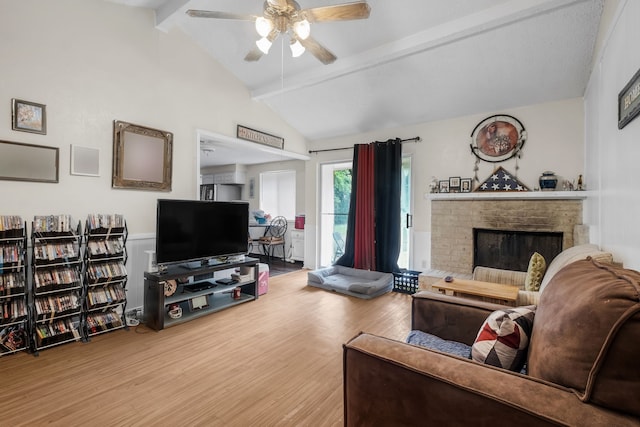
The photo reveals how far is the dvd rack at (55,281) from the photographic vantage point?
2426 millimetres

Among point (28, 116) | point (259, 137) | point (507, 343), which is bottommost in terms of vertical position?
point (507, 343)

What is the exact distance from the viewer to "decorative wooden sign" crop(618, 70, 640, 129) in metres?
1.43

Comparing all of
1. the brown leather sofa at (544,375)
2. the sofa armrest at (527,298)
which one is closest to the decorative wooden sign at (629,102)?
the brown leather sofa at (544,375)

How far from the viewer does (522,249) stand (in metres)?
3.80

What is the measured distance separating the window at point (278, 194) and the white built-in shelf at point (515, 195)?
371 centimetres

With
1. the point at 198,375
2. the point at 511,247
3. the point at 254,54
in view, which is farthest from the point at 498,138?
the point at 198,375

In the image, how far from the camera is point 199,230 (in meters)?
3.36

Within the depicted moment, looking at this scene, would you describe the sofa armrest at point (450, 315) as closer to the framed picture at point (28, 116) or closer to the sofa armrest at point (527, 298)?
the sofa armrest at point (527, 298)

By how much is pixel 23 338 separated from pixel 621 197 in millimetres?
4428

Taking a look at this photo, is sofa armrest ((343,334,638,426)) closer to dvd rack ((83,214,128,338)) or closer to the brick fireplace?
dvd rack ((83,214,128,338))

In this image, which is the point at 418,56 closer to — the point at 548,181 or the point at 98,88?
the point at 548,181

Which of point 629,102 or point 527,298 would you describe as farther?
point 527,298

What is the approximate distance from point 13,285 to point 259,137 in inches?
126

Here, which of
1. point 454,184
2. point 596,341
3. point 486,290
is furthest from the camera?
point 454,184
